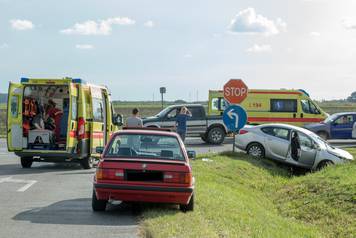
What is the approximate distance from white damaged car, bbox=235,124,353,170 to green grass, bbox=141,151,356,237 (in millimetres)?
530

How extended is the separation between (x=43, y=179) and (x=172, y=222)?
666cm

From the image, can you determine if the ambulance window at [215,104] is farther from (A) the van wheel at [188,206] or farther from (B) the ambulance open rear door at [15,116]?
(A) the van wheel at [188,206]

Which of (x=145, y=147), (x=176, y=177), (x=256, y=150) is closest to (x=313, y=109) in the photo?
(x=256, y=150)

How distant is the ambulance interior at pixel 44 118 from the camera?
17594mm

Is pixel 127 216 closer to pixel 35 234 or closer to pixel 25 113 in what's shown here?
pixel 35 234

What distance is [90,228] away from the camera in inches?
354

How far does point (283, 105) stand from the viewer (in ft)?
110

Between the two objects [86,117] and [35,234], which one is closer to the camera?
[35,234]

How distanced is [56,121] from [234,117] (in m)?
5.48

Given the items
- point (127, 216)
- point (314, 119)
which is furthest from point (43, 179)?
point (314, 119)

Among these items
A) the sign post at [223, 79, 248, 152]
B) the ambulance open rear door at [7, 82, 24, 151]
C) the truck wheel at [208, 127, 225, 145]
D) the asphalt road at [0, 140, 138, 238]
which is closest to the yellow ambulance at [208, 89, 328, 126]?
the truck wheel at [208, 127, 225, 145]

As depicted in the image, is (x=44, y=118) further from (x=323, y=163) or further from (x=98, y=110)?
(x=323, y=163)

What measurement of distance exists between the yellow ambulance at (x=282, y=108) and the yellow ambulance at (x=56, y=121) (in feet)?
50.3

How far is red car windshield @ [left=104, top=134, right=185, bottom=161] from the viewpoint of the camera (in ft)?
33.8
